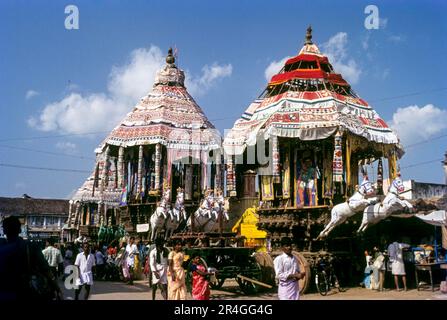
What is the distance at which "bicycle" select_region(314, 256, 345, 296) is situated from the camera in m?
13.6

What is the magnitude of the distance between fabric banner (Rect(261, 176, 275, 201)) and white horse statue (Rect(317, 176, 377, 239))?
139 inches

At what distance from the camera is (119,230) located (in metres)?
25.5

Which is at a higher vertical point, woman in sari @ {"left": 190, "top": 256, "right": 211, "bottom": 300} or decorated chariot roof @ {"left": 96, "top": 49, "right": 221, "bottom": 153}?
decorated chariot roof @ {"left": 96, "top": 49, "right": 221, "bottom": 153}

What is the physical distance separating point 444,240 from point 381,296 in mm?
4441

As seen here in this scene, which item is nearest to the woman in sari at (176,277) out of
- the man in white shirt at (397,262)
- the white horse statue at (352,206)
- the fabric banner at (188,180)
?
the white horse statue at (352,206)

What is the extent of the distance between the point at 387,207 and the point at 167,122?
49.4ft

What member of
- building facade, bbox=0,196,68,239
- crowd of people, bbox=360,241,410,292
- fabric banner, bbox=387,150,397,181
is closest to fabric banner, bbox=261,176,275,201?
crowd of people, bbox=360,241,410,292

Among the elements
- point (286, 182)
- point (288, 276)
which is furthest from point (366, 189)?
point (288, 276)

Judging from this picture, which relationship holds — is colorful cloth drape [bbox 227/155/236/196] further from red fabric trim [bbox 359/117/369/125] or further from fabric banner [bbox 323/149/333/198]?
red fabric trim [bbox 359/117/369/125]

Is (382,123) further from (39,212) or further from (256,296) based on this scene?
(39,212)

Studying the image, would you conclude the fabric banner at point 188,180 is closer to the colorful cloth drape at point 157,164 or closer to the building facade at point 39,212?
the colorful cloth drape at point 157,164

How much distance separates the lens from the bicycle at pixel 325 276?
13.6 m

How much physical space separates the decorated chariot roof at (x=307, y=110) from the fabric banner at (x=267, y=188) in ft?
5.20
